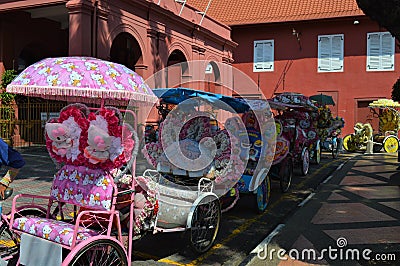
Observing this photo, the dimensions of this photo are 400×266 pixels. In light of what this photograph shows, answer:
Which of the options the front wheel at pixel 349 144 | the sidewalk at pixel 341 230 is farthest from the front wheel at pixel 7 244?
the front wheel at pixel 349 144

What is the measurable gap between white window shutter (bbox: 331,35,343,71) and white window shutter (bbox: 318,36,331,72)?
8.2 inches

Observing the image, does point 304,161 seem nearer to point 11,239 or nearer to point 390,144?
point 390,144

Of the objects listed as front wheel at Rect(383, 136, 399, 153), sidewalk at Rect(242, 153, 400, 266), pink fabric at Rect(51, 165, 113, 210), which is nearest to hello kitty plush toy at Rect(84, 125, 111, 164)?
pink fabric at Rect(51, 165, 113, 210)

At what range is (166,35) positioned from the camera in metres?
16.4

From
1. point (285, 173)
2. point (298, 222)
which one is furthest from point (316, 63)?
point (298, 222)

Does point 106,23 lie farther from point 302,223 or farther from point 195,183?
point 302,223

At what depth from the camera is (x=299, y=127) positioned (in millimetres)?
12578

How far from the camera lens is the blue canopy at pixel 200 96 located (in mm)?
6305

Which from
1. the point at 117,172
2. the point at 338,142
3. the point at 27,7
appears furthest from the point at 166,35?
the point at 117,172

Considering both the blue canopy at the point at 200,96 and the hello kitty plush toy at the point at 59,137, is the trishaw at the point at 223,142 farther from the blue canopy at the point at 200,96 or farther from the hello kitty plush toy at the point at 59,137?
the hello kitty plush toy at the point at 59,137

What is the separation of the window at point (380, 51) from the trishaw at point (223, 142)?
16.0 m

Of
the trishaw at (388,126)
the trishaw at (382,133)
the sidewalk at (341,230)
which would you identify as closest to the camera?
the sidewalk at (341,230)

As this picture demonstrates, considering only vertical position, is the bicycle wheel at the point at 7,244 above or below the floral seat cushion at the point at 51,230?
below

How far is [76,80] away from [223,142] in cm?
341
